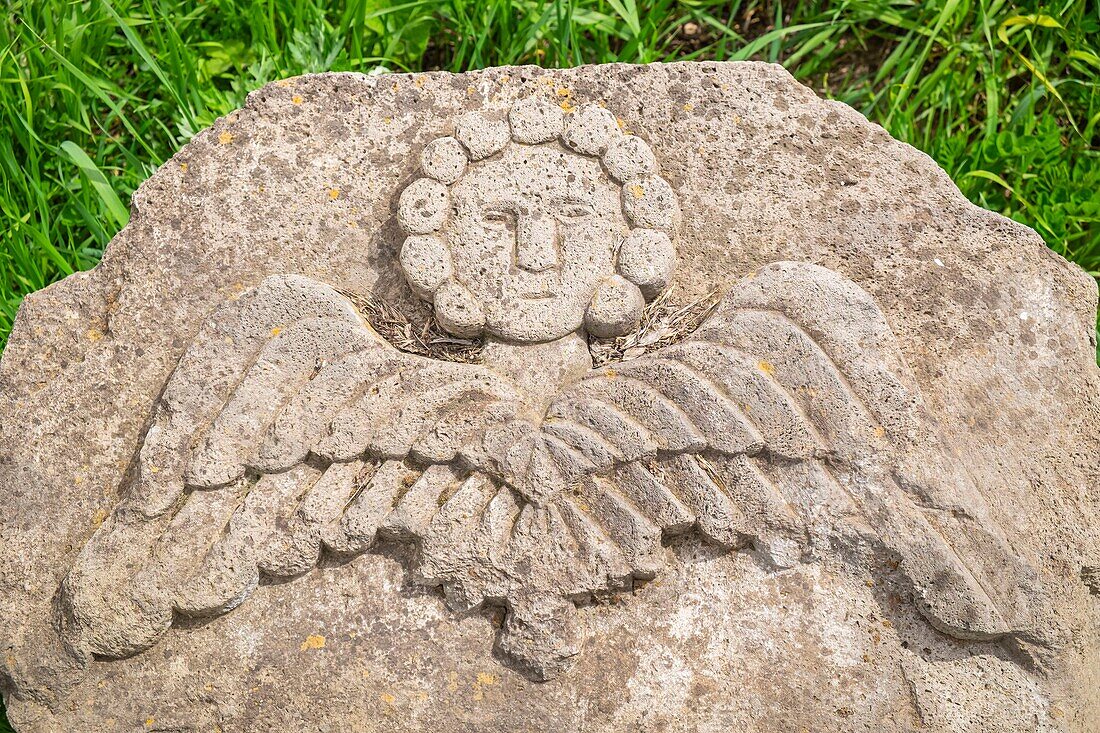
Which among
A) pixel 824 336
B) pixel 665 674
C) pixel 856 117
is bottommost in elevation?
pixel 665 674

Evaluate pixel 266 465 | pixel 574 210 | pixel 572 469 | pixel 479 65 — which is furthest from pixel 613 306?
pixel 479 65

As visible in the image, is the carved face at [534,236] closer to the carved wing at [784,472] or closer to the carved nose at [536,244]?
the carved nose at [536,244]

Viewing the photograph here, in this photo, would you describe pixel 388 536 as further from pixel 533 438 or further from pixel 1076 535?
pixel 1076 535

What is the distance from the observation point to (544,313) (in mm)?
2271

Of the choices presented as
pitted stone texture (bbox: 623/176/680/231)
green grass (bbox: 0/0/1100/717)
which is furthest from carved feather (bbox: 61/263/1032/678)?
green grass (bbox: 0/0/1100/717)

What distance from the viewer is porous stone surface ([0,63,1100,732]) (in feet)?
6.95

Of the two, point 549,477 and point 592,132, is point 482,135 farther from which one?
point 549,477

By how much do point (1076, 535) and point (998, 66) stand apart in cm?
183

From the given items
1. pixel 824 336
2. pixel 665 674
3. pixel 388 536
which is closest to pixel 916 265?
pixel 824 336

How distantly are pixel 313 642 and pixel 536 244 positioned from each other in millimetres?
902

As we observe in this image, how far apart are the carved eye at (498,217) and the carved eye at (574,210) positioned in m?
0.10

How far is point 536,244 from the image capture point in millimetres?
2305

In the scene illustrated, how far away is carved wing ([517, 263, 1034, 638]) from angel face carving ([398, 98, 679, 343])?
0.76 ft

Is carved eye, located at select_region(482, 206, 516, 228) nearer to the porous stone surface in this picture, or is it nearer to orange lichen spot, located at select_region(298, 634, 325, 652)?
the porous stone surface
